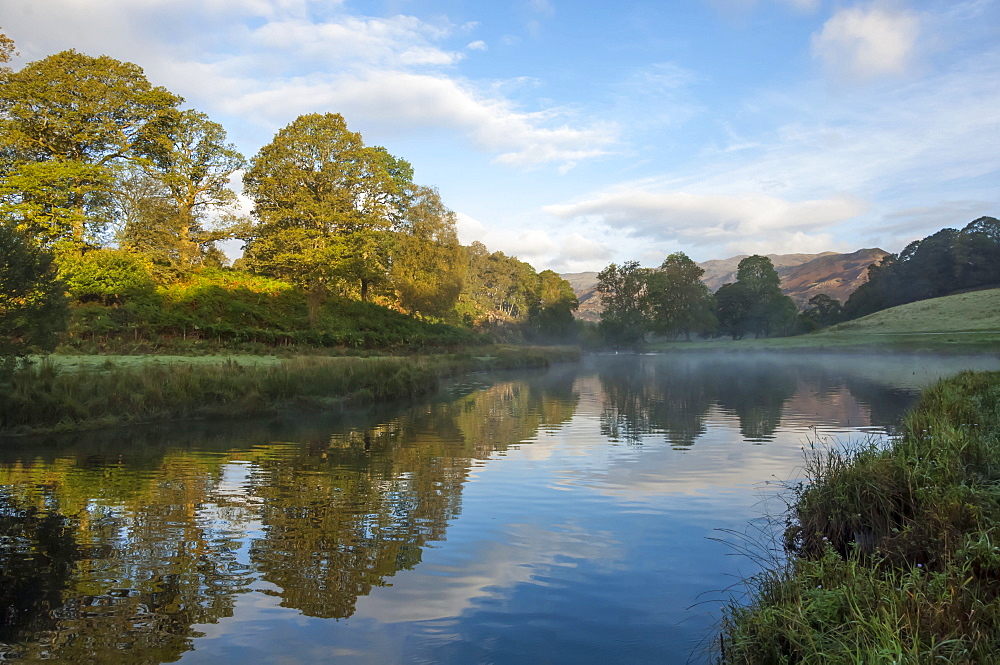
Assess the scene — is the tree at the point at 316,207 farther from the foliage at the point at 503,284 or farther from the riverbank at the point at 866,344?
the foliage at the point at 503,284

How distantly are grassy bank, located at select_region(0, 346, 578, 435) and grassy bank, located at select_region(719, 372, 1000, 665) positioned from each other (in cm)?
1527

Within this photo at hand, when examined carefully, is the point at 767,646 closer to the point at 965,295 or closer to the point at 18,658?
the point at 18,658

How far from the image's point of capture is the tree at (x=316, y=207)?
4534 cm

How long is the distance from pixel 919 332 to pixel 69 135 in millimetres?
86350

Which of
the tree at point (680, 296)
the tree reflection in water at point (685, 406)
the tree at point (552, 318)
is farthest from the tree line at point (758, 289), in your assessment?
the tree reflection in water at point (685, 406)

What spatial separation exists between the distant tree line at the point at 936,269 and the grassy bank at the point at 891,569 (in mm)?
122031

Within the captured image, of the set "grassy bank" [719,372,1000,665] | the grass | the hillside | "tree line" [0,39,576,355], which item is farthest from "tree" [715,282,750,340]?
"grassy bank" [719,372,1000,665]

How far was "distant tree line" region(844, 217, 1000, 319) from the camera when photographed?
107 meters

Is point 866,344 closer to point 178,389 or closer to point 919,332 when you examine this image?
point 919,332

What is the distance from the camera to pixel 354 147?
48.9 metres

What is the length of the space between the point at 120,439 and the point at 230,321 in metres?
24.7

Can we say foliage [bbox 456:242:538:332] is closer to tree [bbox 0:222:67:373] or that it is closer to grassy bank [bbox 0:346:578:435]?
grassy bank [bbox 0:346:578:435]

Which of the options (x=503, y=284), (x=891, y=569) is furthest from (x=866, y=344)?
(x=891, y=569)

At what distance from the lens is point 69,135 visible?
38.6 metres
